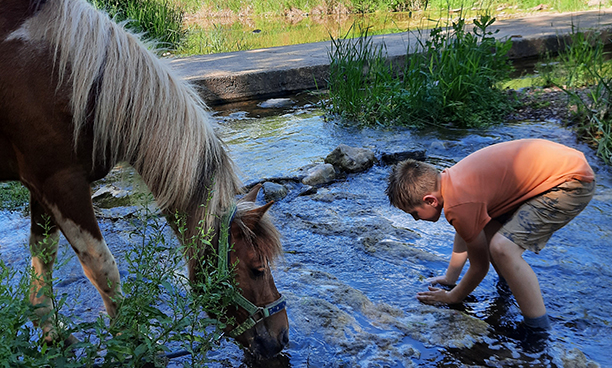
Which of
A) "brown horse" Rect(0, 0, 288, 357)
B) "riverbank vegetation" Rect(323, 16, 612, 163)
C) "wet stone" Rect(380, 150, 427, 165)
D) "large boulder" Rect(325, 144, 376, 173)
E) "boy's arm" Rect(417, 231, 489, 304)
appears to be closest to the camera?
"brown horse" Rect(0, 0, 288, 357)

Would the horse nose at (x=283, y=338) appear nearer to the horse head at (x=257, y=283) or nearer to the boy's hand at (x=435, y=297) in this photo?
the horse head at (x=257, y=283)

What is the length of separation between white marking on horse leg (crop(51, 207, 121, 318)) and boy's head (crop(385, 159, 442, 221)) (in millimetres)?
1431

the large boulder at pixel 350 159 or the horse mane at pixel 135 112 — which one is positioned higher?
the horse mane at pixel 135 112

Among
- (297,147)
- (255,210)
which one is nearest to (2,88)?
(255,210)

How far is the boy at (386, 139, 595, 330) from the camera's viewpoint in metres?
2.46

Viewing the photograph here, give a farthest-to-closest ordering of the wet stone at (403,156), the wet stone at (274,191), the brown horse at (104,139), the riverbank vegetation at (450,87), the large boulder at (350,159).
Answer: the riverbank vegetation at (450,87) → the wet stone at (403,156) → the large boulder at (350,159) → the wet stone at (274,191) → the brown horse at (104,139)

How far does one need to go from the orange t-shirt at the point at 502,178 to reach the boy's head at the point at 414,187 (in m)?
0.07

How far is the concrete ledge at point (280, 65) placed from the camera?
643 cm

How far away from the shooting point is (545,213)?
255 cm

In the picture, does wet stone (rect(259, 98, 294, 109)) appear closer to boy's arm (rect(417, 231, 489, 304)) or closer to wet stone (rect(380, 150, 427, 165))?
wet stone (rect(380, 150, 427, 165))

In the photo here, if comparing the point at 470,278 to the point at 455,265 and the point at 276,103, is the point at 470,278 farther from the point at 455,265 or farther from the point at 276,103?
the point at 276,103

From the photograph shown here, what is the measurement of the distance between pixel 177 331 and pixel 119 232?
7.07 ft

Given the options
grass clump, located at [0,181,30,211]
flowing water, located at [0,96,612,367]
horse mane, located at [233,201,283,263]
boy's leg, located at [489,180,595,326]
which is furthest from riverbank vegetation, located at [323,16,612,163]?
horse mane, located at [233,201,283,263]

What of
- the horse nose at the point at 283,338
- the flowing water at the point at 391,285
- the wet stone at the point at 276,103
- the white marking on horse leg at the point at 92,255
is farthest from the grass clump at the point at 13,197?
the wet stone at the point at 276,103
